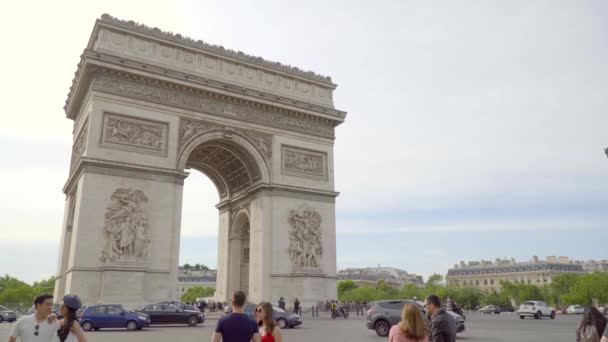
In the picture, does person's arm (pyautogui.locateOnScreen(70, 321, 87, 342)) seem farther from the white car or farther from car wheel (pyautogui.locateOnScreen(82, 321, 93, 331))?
the white car

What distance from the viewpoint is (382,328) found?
15969mm

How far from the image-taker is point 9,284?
8762 centimetres

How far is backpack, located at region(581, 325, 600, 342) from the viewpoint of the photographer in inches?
173

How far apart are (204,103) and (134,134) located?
443 cm

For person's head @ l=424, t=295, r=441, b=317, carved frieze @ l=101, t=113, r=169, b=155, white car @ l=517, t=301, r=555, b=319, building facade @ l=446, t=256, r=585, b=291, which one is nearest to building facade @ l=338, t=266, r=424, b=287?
building facade @ l=446, t=256, r=585, b=291

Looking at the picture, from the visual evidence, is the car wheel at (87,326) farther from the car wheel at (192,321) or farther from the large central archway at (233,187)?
the large central archway at (233,187)

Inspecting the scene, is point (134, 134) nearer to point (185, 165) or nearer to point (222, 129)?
point (185, 165)

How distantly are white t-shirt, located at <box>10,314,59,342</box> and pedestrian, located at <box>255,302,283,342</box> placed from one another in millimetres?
1914

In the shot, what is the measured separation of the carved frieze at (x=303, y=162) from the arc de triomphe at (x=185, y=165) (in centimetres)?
7

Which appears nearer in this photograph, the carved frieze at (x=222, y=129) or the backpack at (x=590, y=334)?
the backpack at (x=590, y=334)

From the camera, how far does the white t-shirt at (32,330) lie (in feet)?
14.9

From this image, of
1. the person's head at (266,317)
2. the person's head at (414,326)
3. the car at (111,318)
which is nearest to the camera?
the person's head at (414,326)

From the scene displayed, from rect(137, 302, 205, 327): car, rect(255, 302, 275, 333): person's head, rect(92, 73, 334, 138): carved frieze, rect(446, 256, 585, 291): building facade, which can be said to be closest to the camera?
rect(255, 302, 275, 333): person's head

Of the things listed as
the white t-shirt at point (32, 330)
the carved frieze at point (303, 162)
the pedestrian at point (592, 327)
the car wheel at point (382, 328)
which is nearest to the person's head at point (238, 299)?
the white t-shirt at point (32, 330)
